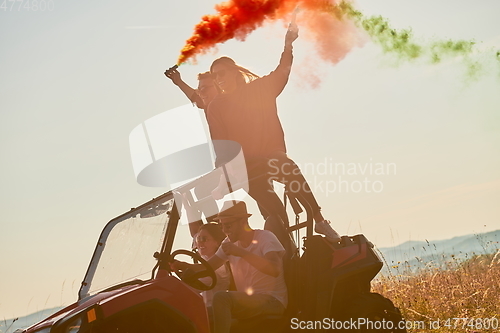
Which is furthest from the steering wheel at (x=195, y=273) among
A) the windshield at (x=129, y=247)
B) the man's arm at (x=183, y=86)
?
the man's arm at (x=183, y=86)

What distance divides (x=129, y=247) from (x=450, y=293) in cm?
471

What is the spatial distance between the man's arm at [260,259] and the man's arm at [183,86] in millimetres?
3090

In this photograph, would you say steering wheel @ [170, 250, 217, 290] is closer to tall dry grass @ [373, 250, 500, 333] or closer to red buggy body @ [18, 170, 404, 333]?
red buggy body @ [18, 170, 404, 333]

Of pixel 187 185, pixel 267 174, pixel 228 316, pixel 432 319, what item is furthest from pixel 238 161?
pixel 432 319

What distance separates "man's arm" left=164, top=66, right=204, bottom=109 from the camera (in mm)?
7600

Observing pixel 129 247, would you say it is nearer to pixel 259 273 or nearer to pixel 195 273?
pixel 195 273

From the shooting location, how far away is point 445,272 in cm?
895

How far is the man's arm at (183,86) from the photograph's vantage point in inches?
299

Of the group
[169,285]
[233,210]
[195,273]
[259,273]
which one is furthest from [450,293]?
[169,285]

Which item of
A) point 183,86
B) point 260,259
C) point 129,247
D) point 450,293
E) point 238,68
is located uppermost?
point 183,86

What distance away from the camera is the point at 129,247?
Answer: 197 inches

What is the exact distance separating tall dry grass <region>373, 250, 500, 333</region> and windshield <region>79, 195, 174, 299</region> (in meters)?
3.55

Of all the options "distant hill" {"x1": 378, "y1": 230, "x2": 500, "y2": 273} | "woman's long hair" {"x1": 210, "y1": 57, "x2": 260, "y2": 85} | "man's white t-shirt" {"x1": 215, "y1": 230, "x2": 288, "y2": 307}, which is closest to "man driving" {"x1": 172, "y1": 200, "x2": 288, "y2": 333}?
"man's white t-shirt" {"x1": 215, "y1": 230, "x2": 288, "y2": 307}

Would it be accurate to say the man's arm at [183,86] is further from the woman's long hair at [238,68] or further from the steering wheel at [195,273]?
the steering wheel at [195,273]
